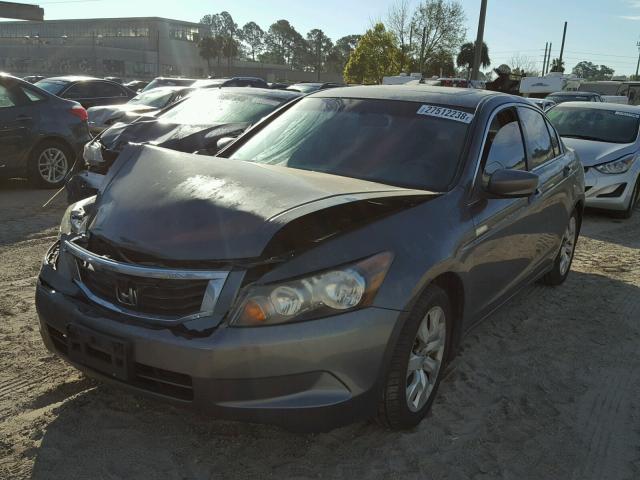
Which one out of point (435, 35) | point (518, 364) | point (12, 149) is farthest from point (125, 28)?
point (518, 364)

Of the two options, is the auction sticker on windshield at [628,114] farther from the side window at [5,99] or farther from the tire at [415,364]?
the side window at [5,99]

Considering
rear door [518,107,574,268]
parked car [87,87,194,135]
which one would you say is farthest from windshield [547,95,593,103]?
rear door [518,107,574,268]

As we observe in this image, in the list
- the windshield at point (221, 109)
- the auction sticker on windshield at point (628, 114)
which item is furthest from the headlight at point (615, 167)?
the windshield at point (221, 109)

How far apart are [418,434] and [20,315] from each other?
2.71 m

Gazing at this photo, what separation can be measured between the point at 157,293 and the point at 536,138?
3.16 m

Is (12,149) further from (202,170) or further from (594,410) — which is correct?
(594,410)

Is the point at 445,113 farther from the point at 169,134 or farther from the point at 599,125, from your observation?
the point at 599,125

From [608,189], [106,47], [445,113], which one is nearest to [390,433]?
[445,113]

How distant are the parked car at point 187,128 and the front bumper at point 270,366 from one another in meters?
3.31

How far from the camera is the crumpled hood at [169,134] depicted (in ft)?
20.3

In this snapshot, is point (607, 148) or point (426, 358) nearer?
point (426, 358)

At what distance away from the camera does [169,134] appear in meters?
6.48

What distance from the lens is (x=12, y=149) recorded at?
307 inches

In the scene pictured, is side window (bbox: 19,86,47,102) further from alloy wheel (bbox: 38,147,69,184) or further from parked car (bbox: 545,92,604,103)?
parked car (bbox: 545,92,604,103)
